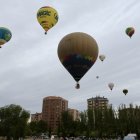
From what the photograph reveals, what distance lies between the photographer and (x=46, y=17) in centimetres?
3416

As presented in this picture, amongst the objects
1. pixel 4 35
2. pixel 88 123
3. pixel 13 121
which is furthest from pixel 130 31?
pixel 88 123

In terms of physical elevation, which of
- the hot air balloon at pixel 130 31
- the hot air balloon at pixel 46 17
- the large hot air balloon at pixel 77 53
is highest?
the hot air balloon at pixel 130 31

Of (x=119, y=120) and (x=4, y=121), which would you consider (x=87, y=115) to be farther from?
(x=4, y=121)

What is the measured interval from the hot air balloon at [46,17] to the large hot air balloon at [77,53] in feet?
18.4

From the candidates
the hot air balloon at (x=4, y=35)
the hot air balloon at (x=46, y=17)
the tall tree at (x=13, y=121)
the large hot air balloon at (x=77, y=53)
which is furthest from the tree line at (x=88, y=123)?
the large hot air balloon at (x=77, y=53)

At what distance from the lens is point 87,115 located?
3610 inches

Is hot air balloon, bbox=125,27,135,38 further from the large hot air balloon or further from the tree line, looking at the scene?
the tree line

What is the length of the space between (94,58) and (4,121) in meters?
46.8

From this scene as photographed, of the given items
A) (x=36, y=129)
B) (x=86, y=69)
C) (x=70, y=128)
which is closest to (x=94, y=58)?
(x=86, y=69)

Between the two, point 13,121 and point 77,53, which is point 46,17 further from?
point 13,121

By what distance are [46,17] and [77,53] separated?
26.3ft

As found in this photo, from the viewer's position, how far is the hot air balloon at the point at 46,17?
34.2 meters

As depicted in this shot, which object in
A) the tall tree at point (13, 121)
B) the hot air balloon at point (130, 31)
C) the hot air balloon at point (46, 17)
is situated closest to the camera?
the hot air balloon at point (46, 17)

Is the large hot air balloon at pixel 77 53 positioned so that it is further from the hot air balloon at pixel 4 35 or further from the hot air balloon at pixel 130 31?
the hot air balloon at pixel 130 31
